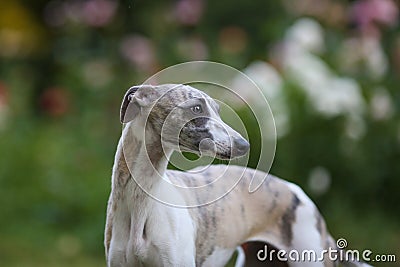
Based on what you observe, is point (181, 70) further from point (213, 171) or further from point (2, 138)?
point (2, 138)

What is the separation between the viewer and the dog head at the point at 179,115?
66.7 inches

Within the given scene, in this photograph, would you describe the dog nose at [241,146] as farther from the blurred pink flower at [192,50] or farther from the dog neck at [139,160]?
the blurred pink flower at [192,50]

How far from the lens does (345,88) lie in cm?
395

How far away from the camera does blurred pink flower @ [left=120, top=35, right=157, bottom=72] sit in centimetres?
485

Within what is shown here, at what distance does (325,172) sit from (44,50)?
133 inches

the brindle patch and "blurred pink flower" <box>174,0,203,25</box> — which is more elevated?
"blurred pink flower" <box>174,0,203,25</box>

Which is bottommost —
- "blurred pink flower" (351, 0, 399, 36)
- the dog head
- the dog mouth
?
the dog mouth

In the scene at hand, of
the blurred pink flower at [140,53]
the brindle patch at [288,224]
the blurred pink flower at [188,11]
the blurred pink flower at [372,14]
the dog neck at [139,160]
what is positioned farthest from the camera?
the blurred pink flower at [188,11]

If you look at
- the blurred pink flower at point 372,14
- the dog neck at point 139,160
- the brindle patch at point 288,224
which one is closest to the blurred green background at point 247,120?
the blurred pink flower at point 372,14

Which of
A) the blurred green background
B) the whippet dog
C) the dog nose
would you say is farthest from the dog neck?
the blurred green background

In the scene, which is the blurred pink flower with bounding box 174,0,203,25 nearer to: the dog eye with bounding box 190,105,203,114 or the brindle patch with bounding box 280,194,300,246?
the brindle patch with bounding box 280,194,300,246

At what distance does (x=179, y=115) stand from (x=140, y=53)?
3.29 metres

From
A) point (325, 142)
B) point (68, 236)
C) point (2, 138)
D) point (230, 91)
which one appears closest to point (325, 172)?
point (325, 142)

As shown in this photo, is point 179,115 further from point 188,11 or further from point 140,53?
point 188,11
